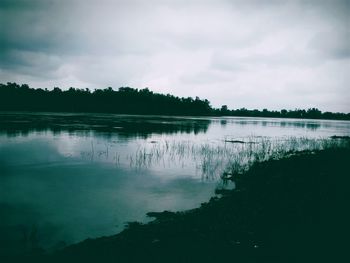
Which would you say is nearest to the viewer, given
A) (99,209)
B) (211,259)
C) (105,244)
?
(211,259)

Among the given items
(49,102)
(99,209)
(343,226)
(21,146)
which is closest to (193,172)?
(99,209)

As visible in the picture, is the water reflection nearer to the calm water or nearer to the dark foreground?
the calm water

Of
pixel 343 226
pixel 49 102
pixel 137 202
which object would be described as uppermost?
pixel 49 102

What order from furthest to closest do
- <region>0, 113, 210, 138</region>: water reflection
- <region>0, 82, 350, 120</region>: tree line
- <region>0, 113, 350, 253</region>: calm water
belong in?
<region>0, 82, 350, 120</region>: tree line < <region>0, 113, 210, 138</region>: water reflection < <region>0, 113, 350, 253</region>: calm water

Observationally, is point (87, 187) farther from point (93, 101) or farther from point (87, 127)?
point (93, 101)

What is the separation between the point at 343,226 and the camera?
29.0 feet

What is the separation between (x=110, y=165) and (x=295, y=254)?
16.1m

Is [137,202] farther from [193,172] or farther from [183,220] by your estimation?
[193,172]

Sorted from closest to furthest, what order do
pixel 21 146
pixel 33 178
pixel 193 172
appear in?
pixel 33 178, pixel 193 172, pixel 21 146

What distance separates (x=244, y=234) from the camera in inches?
344

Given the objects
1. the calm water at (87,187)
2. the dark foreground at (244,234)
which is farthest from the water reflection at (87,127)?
the dark foreground at (244,234)

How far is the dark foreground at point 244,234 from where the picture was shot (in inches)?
293

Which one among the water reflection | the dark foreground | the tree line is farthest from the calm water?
the tree line

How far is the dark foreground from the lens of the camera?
7.44 meters
